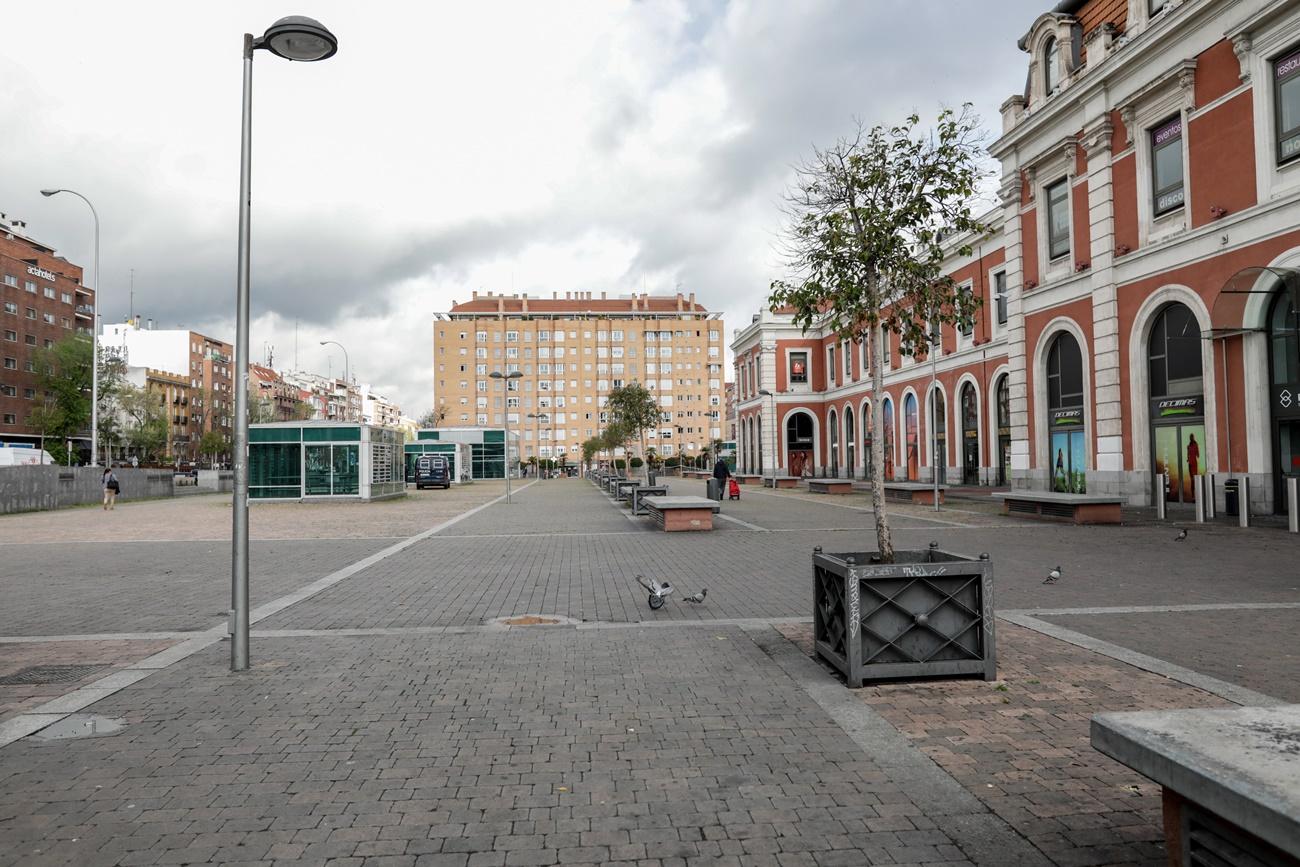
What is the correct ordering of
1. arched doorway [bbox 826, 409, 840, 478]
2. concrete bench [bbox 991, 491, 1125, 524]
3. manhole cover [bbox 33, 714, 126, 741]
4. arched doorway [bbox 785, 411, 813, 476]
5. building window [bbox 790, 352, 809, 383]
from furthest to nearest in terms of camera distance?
building window [bbox 790, 352, 809, 383]
arched doorway [bbox 785, 411, 813, 476]
arched doorway [bbox 826, 409, 840, 478]
concrete bench [bbox 991, 491, 1125, 524]
manhole cover [bbox 33, 714, 126, 741]

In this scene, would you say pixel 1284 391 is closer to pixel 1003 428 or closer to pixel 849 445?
pixel 1003 428

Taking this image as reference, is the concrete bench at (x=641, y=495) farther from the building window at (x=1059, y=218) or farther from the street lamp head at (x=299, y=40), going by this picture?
the street lamp head at (x=299, y=40)

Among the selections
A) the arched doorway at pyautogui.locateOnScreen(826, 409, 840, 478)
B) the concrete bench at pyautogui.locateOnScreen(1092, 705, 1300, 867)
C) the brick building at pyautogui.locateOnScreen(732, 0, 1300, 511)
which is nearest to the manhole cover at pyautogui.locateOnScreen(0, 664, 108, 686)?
the concrete bench at pyautogui.locateOnScreen(1092, 705, 1300, 867)

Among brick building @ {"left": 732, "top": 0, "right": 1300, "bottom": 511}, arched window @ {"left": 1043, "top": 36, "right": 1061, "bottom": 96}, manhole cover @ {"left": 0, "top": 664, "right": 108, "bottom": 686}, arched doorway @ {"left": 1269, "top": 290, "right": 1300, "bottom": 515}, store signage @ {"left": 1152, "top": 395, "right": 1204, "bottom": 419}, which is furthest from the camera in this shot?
arched window @ {"left": 1043, "top": 36, "right": 1061, "bottom": 96}

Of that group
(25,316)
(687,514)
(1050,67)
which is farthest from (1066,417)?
(25,316)

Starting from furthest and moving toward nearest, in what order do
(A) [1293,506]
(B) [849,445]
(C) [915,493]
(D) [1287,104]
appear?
1. (B) [849,445]
2. (C) [915,493]
3. (D) [1287,104]
4. (A) [1293,506]

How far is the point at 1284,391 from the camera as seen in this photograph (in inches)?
711

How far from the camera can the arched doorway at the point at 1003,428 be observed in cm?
3641

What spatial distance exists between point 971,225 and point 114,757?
7.32 m

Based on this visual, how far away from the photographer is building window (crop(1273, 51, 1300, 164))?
17.7 m

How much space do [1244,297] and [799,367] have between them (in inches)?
1720

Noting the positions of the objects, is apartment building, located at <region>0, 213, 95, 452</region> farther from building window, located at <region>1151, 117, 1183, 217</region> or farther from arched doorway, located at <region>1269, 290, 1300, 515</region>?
arched doorway, located at <region>1269, 290, 1300, 515</region>

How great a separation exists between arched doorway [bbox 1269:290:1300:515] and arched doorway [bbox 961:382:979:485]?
20522 millimetres

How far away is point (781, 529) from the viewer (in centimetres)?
1862
